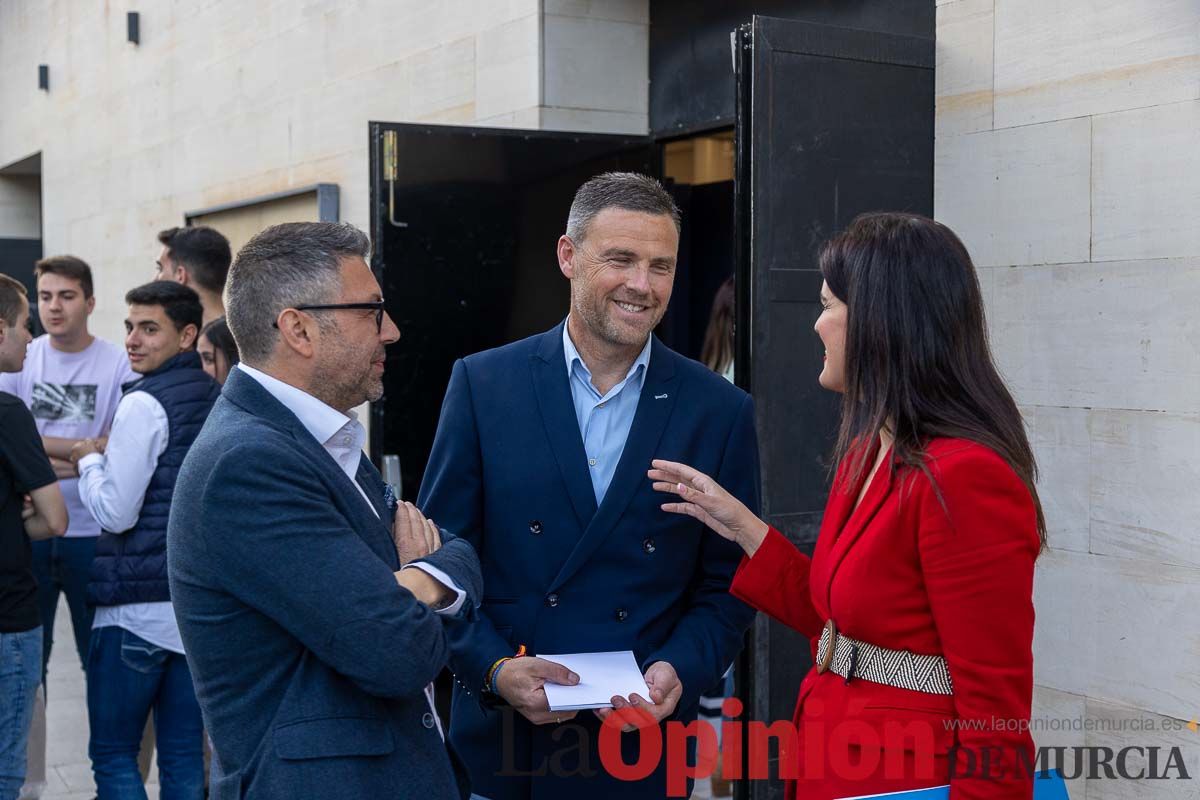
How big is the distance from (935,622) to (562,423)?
97 centimetres

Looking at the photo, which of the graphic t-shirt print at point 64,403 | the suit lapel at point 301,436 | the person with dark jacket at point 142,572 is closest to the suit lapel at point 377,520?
the suit lapel at point 301,436

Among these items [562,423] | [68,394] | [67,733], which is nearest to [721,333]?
[68,394]

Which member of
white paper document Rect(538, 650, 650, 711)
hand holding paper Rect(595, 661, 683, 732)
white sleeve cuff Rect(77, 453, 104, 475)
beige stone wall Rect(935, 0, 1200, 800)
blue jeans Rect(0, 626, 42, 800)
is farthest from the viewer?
white sleeve cuff Rect(77, 453, 104, 475)

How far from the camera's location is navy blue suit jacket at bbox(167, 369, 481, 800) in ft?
6.41

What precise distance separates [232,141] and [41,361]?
3.85 metres

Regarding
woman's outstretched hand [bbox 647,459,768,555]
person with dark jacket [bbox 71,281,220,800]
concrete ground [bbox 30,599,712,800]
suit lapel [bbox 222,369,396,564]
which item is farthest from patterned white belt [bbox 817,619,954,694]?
concrete ground [bbox 30,599,712,800]

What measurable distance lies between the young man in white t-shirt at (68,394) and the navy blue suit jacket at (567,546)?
2915 millimetres

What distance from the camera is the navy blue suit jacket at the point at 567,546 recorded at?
2.68 meters

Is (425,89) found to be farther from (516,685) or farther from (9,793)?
(516,685)

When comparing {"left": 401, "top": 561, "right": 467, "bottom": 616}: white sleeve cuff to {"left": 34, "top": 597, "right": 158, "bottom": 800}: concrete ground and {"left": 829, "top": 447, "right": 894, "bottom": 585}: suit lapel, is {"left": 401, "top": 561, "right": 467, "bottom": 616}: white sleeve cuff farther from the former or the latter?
{"left": 34, "top": 597, "right": 158, "bottom": 800}: concrete ground

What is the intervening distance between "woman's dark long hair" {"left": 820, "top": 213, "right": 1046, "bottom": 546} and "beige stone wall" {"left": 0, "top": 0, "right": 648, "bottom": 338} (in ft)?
12.0

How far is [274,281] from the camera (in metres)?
2.17

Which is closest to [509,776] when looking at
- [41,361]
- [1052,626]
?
[1052,626]

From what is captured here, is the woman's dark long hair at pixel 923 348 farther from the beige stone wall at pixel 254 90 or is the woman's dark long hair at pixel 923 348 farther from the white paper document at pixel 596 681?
the beige stone wall at pixel 254 90
